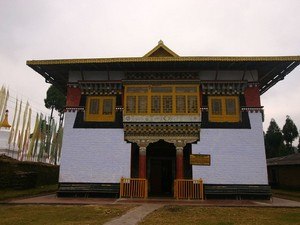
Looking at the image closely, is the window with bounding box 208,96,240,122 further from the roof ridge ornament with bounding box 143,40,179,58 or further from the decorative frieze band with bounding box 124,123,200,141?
the roof ridge ornament with bounding box 143,40,179,58

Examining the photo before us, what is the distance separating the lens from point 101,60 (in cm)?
1509

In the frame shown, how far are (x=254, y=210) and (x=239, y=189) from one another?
365 centimetres

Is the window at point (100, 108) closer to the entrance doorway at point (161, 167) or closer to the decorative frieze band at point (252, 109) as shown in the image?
the entrance doorway at point (161, 167)

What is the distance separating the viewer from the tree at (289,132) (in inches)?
1521

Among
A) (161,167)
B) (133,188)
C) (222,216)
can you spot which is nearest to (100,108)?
(133,188)

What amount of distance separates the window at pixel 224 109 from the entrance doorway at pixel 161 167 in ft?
11.5

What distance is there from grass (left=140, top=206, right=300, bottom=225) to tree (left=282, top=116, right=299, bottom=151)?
31066mm

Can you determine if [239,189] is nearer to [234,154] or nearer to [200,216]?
[234,154]

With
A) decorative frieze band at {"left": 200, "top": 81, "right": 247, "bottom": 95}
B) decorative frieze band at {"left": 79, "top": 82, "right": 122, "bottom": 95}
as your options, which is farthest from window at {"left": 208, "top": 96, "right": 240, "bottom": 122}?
decorative frieze band at {"left": 79, "top": 82, "right": 122, "bottom": 95}

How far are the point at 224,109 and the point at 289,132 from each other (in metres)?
28.4

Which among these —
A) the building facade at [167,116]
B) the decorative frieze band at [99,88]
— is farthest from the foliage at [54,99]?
the decorative frieze band at [99,88]

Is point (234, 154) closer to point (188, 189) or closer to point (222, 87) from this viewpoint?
point (188, 189)

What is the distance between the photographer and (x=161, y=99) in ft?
50.1

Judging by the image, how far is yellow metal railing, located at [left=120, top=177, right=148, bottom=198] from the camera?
46.1 feet
